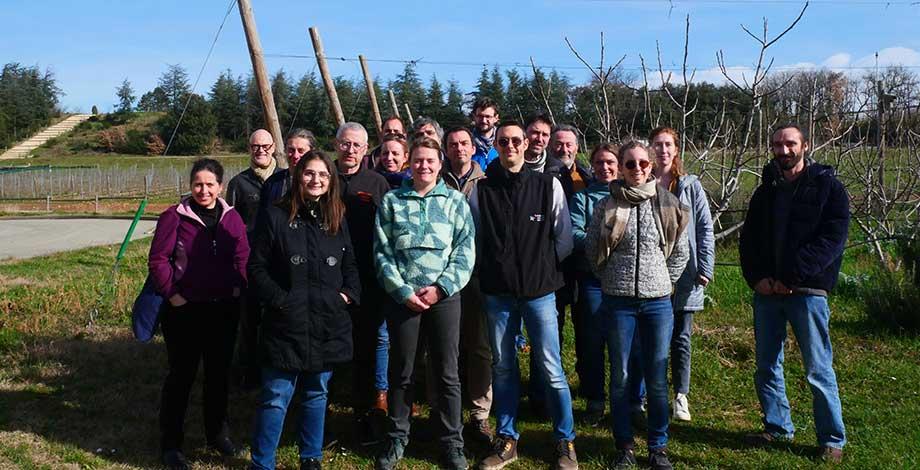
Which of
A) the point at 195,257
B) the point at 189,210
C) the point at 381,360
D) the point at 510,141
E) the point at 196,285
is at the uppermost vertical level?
the point at 510,141

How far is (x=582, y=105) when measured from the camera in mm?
15648

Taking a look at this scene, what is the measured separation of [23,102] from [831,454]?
78.2 meters

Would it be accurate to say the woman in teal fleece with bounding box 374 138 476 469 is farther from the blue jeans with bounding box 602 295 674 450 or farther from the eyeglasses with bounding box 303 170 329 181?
the blue jeans with bounding box 602 295 674 450

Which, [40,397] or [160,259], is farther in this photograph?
[40,397]

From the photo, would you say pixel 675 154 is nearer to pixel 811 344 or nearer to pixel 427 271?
pixel 811 344

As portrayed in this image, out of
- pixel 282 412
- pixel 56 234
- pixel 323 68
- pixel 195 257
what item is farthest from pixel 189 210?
pixel 56 234

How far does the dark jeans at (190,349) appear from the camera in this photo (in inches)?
166

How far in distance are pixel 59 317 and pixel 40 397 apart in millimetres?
2218

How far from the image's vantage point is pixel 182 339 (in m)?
4.23

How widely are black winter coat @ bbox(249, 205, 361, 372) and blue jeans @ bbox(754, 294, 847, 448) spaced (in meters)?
2.39

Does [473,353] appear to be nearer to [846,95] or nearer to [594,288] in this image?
[594,288]

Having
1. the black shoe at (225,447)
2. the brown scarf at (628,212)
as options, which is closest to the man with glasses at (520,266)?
the brown scarf at (628,212)

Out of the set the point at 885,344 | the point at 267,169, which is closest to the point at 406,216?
the point at 267,169

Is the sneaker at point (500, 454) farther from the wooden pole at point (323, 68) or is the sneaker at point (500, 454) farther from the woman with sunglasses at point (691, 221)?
the wooden pole at point (323, 68)
